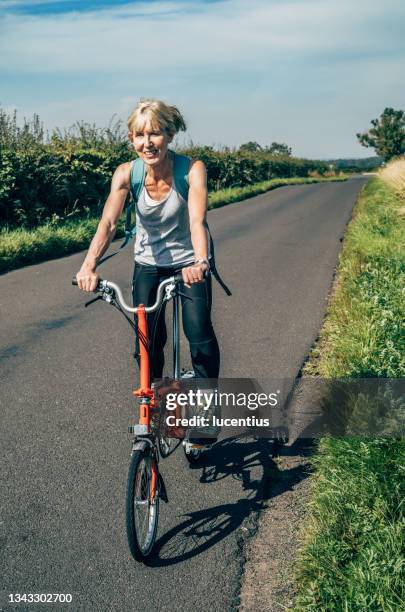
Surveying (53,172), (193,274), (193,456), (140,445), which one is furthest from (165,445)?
(53,172)

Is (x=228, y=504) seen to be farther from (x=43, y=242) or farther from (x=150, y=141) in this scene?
(x=43, y=242)

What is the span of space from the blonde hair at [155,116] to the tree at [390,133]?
375 ft

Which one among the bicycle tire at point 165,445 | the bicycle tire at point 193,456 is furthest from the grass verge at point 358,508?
the bicycle tire at point 165,445

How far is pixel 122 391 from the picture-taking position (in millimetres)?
5387

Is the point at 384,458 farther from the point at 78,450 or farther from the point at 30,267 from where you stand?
the point at 30,267

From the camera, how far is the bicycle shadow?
3.30 meters

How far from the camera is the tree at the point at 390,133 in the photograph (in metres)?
112

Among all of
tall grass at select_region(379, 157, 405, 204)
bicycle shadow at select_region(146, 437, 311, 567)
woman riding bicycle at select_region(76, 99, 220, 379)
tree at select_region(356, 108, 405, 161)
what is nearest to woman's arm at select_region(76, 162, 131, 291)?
woman riding bicycle at select_region(76, 99, 220, 379)

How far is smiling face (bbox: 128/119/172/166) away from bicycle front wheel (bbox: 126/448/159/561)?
1.49 m

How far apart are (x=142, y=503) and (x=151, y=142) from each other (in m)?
1.80

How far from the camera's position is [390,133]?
11281 cm

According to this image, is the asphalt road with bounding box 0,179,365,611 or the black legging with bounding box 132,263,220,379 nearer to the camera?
the asphalt road with bounding box 0,179,365,611

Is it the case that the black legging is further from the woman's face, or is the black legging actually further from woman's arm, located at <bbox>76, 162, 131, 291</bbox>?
the woman's face

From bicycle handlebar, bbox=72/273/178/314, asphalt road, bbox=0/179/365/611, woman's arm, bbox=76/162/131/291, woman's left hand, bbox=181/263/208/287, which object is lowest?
asphalt road, bbox=0/179/365/611
